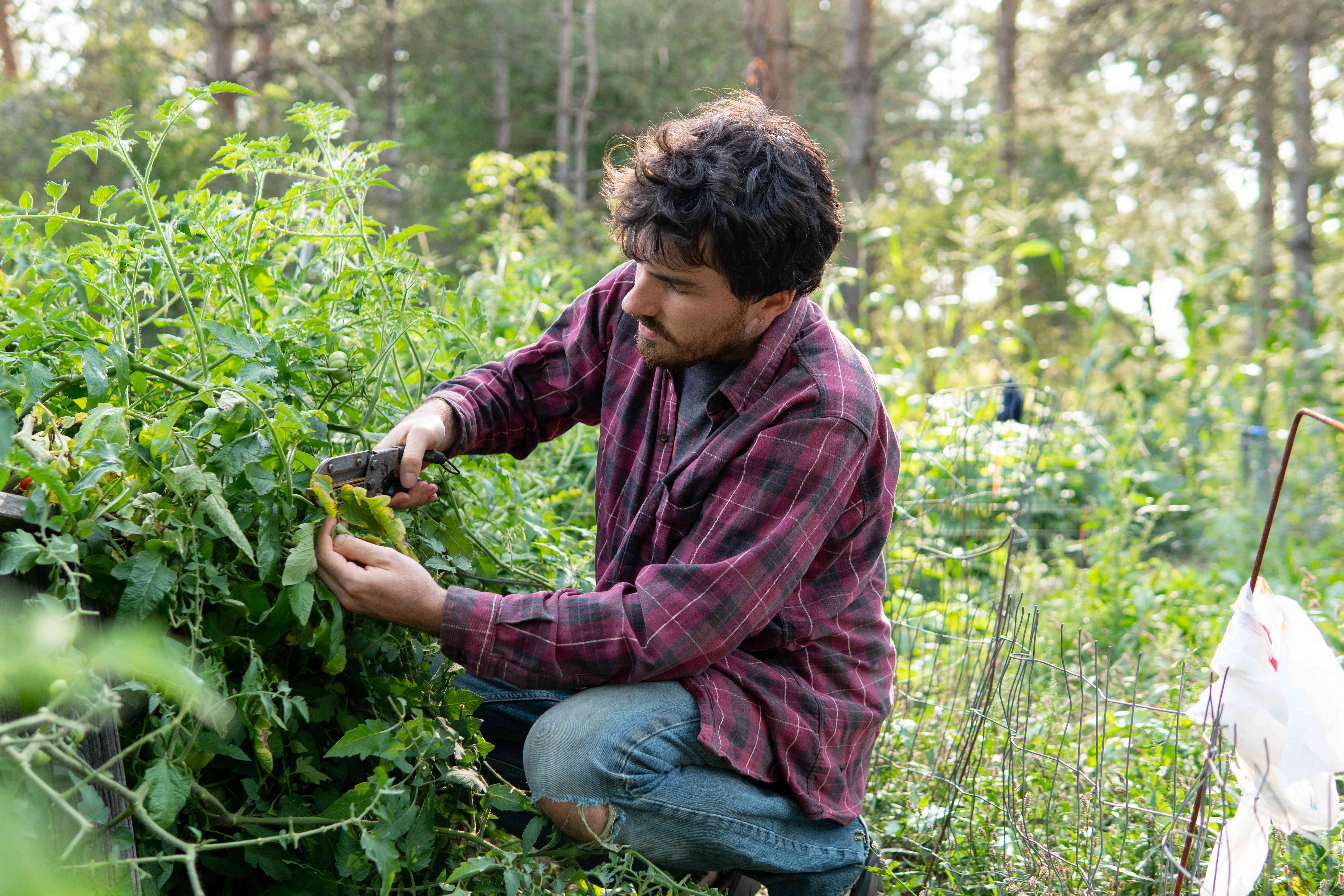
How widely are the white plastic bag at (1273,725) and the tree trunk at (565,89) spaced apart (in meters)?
10.9

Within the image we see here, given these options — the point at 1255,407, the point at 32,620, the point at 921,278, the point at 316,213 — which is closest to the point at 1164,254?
the point at 921,278

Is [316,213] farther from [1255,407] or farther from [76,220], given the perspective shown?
[1255,407]

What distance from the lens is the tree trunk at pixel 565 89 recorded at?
1256 centimetres

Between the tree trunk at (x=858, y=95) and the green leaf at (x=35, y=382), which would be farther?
the tree trunk at (x=858, y=95)

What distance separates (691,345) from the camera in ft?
5.94

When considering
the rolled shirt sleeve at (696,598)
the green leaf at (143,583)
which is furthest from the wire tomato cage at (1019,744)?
the green leaf at (143,583)

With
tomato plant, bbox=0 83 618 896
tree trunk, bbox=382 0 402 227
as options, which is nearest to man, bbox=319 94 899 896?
tomato plant, bbox=0 83 618 896

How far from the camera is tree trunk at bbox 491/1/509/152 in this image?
15.9 m

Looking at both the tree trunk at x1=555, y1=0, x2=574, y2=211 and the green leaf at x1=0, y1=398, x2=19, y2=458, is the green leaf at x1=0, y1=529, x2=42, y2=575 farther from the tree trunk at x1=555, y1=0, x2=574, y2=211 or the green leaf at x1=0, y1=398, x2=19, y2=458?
the tree trunk at x1=555, y1=0, x2=574, y2=211

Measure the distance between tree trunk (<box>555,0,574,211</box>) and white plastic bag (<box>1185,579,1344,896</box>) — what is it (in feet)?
35.6

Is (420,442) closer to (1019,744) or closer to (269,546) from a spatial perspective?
(269,546)

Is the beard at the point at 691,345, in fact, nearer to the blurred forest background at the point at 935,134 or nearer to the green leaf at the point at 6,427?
the blurred forest background at the point at 935,134

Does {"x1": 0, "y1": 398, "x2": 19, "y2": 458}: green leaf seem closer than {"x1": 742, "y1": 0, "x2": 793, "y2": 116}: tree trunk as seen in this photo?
Yes

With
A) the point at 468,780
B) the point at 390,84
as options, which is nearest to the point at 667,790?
the point at 468,780
